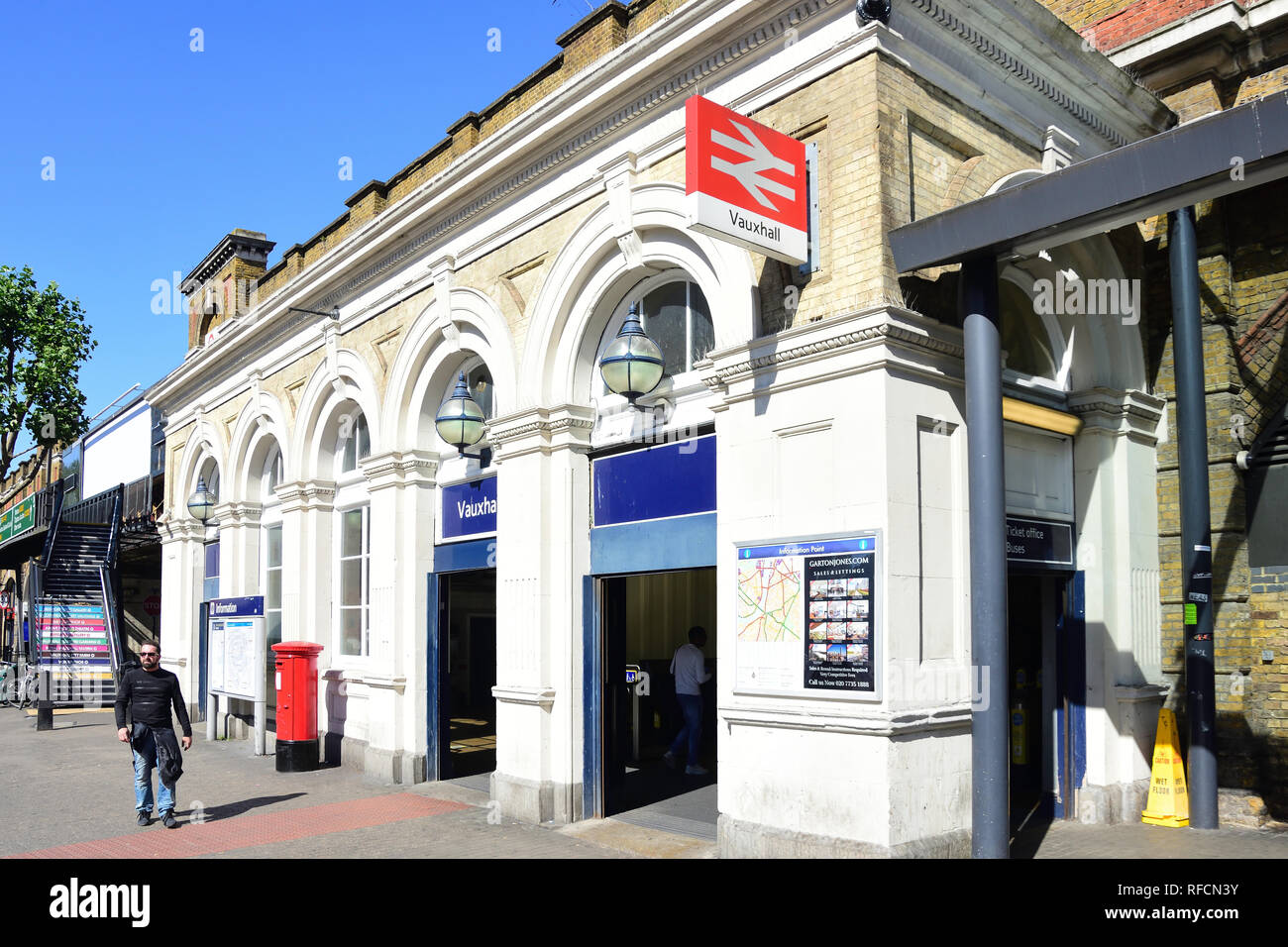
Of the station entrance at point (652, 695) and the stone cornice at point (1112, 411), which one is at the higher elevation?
the stone cornice at point (1112, 411)

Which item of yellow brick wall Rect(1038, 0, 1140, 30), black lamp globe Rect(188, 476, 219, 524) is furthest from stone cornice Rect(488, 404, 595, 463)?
black lamp globe Rect(188, 476, 219, 524)

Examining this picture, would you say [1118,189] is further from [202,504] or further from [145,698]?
[202,504]

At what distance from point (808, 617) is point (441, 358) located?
22.9 ft

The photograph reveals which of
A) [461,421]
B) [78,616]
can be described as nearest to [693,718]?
[461,421]

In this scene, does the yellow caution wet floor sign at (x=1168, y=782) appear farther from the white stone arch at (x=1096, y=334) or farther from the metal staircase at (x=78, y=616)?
the metal staircase at (x=78, y=616)

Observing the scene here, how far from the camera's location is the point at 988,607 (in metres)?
7.29

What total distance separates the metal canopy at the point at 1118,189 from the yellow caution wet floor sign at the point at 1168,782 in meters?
4.81

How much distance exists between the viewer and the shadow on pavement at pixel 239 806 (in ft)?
37.6

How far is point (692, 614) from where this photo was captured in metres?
16.5

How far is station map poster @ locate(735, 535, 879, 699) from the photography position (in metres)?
7.53

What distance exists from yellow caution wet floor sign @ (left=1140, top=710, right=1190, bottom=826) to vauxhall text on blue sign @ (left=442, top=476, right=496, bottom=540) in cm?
716

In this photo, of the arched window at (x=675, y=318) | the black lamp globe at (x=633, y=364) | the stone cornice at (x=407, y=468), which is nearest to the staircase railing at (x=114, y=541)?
the stone cornice at (x=407, y=468)

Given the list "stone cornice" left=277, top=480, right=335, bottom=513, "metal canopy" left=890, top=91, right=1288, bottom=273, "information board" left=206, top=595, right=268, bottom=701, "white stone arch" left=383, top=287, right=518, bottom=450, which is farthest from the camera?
"stone cornice" left=277, top=480, right=335, bottom=513

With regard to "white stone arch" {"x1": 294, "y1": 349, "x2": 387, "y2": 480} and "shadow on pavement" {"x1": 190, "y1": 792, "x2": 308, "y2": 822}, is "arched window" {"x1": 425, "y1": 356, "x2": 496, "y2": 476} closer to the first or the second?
"white stone arch" {"x1": 294, "y1": 349, "x2": 387, "y2": 480}
